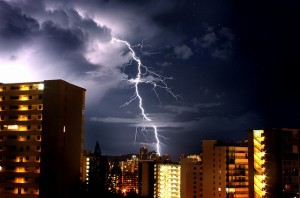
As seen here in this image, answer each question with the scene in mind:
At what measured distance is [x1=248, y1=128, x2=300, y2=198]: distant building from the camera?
41.0 meters

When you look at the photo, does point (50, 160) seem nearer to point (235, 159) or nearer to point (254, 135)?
point (254, 135)

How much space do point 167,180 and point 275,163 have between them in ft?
156

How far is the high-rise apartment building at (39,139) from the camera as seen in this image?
42.9 meters

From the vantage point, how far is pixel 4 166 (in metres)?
44.7

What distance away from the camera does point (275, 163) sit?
4131 centimetres

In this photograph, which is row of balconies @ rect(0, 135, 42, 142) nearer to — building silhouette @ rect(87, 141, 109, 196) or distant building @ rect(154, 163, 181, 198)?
building silhouette @ rect(87, 141, 109, 196)

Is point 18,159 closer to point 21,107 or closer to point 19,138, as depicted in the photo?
point 19,138

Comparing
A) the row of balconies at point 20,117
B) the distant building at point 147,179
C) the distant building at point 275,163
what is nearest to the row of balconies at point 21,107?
the row of balconies at point 20,117

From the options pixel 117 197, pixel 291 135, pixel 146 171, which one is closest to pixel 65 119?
pixel 117 197

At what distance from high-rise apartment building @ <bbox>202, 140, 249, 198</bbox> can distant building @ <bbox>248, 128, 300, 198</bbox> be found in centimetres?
1452

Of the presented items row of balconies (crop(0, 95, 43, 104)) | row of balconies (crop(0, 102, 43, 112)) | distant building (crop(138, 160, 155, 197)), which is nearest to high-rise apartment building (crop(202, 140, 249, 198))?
row of balconies (crop(0, 102, 43, 112))

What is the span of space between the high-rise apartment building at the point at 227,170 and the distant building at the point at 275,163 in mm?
14522

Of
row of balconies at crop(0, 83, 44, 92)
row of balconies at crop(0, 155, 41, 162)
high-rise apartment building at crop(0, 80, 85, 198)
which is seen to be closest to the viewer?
high-rise apartment building at crop(0, 80, 85, 198)

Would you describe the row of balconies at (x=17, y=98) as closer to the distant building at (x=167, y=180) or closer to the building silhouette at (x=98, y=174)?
the building silhouette at (x=98, y=174)
